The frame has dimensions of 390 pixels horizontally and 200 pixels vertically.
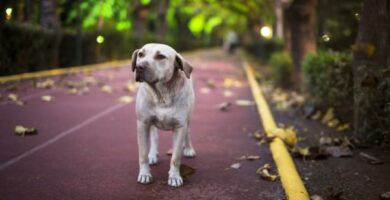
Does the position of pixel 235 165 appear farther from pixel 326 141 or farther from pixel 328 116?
pixel 328 116

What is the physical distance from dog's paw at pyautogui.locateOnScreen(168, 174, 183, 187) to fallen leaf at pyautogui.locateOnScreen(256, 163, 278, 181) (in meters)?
0.83

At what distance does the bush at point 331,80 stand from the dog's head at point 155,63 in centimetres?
372

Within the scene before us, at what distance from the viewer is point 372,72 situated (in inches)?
251

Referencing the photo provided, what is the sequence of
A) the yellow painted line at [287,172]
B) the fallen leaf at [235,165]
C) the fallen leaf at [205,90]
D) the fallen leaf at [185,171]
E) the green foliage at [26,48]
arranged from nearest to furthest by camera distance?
1. the yellow painted line at [287,172]
2. the fallen leaf at [185,171]
3. the fallen leaf at [235,165]
4. the green foliage at [26,48]
5. the fallen leaf at [205,90]

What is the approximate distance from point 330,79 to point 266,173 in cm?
359

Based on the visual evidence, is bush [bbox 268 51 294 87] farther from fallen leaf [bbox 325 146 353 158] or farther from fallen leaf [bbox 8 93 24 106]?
fallen leaf [bbox 325 146 353 158]

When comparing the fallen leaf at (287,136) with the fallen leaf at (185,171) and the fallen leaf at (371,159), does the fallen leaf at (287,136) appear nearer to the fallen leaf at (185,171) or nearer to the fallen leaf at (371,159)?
the fallen leaf at (371,159)

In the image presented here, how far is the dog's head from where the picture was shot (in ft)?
13.9

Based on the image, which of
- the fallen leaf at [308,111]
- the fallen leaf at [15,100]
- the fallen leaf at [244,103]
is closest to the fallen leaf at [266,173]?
the fallen leaf at [308,111]

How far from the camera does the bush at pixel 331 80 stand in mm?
7484

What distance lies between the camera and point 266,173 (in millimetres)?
4879

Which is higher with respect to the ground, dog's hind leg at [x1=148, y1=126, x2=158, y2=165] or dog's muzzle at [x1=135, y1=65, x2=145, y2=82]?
dog's muzzle at [x1=135, y1=65, x2=145, y2=82]

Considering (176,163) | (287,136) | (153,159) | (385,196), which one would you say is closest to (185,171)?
Answer: (176,163)

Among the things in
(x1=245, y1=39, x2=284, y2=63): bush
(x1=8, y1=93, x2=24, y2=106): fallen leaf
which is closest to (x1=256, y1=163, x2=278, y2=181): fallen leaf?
(x1=8, y1=93, x2=24, y2=106): fallen leaf
